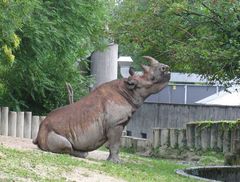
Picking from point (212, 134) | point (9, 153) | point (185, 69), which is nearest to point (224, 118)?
point (212, 134)

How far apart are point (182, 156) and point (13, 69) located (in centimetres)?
564

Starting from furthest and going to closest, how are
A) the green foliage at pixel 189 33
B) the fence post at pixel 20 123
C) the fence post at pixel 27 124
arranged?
the fence post at pixel 27 124, the fence post at pixel 20 123, the green foliage at pixel 189 33

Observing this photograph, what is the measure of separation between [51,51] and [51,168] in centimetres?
1087

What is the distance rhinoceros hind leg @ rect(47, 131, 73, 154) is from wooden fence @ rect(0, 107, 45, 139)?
5.16m

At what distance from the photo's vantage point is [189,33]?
48.2 ft

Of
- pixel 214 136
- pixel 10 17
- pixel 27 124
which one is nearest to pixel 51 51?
pixel 27 124

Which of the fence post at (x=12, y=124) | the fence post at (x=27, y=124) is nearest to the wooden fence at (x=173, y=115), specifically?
the fence post at (x=27, y=124)

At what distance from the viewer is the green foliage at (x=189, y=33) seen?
13.2 meters

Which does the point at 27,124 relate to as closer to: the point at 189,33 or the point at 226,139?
the point at 226,139

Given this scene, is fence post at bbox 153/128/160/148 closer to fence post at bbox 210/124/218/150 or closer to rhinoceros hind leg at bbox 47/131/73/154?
fence post at bbox 210/124/218/150

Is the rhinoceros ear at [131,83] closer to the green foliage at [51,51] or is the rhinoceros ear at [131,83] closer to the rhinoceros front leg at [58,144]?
the rhinoceros front leg at [58,144]

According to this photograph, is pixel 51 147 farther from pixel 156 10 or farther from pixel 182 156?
pixel 182 156

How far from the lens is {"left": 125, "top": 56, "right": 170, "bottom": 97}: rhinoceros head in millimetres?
14352

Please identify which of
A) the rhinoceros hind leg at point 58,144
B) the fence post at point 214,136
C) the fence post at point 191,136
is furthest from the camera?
the fence post at point 191,136
